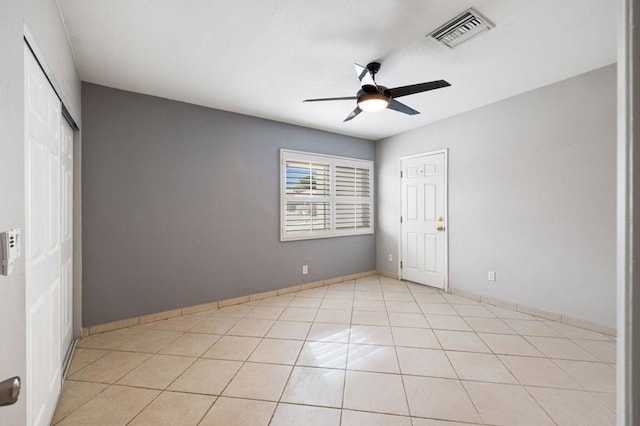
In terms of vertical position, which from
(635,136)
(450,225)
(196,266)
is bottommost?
(196,266)

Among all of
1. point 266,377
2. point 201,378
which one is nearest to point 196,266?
point 201,378

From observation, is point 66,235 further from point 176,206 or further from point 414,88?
point 414,88

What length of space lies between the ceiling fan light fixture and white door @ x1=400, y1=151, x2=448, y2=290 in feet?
6.78

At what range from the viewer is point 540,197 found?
3.06m

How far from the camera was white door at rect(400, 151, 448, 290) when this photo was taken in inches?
160

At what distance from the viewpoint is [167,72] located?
262cm

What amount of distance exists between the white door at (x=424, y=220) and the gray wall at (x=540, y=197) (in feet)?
0.51

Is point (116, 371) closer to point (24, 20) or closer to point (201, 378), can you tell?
point (201, 378)

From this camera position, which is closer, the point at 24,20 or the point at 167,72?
the point at 24,20

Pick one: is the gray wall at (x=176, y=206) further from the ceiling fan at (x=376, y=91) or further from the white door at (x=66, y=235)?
the ceiling fan at (x=376, y=91)

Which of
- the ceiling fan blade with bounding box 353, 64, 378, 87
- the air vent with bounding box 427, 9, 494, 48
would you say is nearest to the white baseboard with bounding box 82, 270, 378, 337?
the ceiling fan blade with bounding box 353, 64, 378, 87

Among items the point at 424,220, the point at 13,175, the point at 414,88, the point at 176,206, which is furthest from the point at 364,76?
the point at 424,220

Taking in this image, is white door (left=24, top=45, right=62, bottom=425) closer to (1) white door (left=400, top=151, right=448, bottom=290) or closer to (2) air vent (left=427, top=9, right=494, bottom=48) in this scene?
(2) air vent (left=427, top=9, right=494, bottom=48)

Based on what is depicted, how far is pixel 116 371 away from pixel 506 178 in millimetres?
4463
